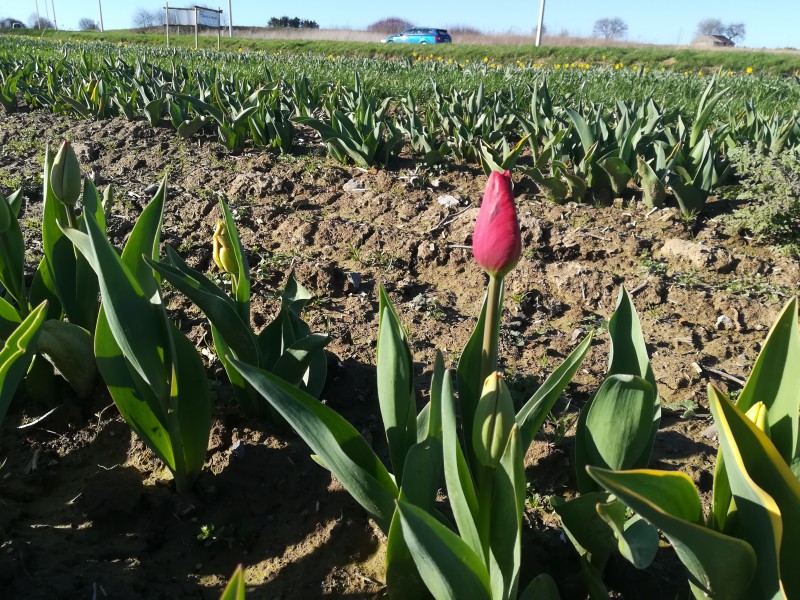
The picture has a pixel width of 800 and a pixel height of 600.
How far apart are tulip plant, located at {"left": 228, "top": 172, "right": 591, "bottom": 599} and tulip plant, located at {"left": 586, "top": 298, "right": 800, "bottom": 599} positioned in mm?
211

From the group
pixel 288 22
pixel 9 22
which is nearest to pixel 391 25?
pixel 288 22

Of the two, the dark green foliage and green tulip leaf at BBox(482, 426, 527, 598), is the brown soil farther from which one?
green tulip leaf at BBox(482, 426, 527, 598)

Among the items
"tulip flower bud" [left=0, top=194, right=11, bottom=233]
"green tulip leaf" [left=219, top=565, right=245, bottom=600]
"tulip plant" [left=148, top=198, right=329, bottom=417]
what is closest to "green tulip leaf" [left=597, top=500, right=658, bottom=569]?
"green tulip leaf" [left=219, top=565, right=245, bottom=600]

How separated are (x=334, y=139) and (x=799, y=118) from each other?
3.27 m

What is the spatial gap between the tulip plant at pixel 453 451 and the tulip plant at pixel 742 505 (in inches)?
8.3

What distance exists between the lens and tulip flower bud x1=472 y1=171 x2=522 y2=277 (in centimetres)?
96

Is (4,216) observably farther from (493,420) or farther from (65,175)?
(493,420)

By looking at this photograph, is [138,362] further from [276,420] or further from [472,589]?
[472,589]

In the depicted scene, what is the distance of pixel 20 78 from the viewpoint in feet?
25.2

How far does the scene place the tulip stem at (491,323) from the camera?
1093 millimetres

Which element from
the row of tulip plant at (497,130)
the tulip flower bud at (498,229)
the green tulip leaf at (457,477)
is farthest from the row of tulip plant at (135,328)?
the row of tulip plant at (497,130)

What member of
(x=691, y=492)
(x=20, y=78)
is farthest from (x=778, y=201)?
(x=20, y=78)

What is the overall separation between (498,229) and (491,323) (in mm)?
206

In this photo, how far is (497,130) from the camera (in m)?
4.75
